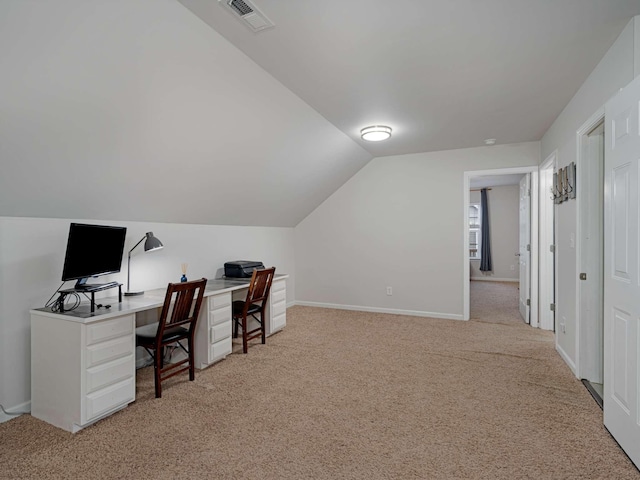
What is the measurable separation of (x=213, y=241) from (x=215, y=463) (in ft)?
8.95

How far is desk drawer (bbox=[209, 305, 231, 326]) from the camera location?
126 inches

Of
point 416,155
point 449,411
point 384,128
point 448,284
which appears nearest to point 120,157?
point 384,128

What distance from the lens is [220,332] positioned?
3.29 m

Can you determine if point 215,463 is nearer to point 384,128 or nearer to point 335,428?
point 335,428

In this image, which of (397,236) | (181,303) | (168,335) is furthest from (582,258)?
(168,335)

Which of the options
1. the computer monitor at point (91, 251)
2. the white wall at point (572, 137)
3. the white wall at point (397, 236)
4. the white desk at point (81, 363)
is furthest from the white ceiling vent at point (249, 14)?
the white wall at point (397, 236)

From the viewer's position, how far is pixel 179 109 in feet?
8.02

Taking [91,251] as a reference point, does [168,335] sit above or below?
below

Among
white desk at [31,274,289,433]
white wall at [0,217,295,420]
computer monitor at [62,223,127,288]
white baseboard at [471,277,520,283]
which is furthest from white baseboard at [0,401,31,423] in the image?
white baseboard at [471,277,520,283]

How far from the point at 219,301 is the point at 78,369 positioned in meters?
1.28

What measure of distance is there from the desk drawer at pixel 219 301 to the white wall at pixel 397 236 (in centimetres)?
255

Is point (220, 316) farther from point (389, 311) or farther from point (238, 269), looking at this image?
point (389, 311)

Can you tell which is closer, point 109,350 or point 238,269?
point 109,350

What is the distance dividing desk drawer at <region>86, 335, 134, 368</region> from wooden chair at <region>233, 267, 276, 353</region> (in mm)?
1252
